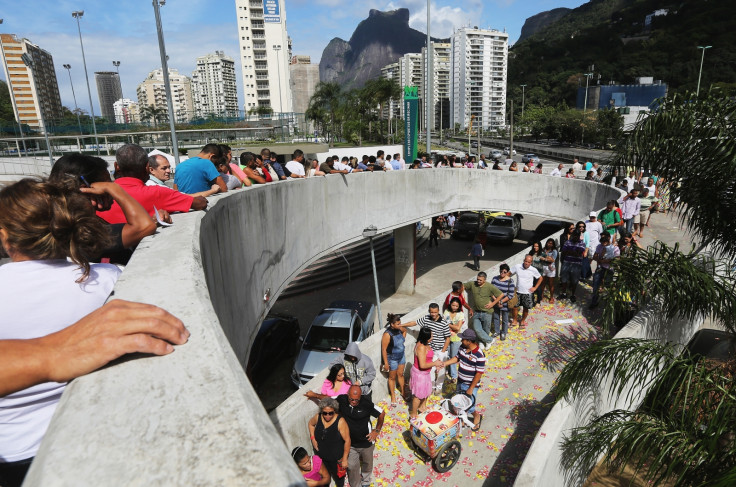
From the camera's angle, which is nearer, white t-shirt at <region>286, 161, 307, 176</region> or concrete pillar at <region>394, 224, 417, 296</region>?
white t-shirt at <region>286, 161, 307, 176</region>

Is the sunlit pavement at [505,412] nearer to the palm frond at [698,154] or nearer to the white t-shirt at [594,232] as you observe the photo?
the white t-shirt at [594,232]

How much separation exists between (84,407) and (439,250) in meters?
26.1

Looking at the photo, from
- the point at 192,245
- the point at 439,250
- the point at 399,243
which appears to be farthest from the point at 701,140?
the point at 439,250

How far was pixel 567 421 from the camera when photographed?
550 centimetres

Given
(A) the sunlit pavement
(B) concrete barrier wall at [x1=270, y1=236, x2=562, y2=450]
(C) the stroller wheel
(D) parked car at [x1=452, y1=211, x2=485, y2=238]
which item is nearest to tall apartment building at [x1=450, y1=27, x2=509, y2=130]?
(D) parked car at [x1=452, y1=211, x2=485, y2=238]

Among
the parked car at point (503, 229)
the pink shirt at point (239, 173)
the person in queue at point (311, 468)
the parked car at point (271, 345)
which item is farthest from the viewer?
the parked car at point (503, 229)

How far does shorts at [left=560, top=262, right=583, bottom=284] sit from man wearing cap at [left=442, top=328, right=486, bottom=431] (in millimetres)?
4595

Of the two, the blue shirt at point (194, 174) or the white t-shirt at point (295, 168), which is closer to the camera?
the blue shirt at point (194, 174)

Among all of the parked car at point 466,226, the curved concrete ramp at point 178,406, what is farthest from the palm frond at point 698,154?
the parked car at point 466,226

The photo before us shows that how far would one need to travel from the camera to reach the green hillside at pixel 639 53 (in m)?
90.2

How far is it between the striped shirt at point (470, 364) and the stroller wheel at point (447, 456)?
96 cm

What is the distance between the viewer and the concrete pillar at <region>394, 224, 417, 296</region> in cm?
2033

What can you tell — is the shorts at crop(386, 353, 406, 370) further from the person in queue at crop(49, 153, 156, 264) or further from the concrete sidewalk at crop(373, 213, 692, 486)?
the person in queue at crop(49, 153, 156, 264)

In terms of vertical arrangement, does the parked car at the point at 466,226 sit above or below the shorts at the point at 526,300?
below
